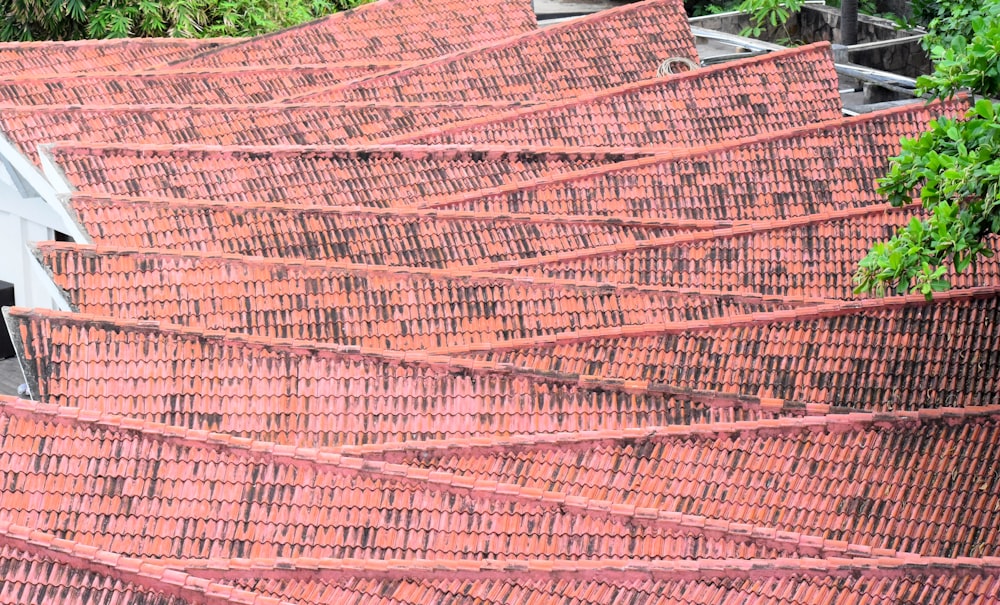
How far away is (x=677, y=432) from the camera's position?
41.7 ft

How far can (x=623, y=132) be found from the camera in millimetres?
21375

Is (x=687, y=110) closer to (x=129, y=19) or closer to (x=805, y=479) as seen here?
(x=805, y=479)

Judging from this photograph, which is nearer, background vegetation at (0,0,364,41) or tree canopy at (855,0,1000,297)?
tree canopy at (855,0,1000,297)

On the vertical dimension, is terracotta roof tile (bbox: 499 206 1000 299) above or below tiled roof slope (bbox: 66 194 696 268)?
below

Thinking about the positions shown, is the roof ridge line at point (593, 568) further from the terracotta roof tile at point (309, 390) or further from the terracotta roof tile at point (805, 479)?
the terracotta roof tile at point (309, 390)

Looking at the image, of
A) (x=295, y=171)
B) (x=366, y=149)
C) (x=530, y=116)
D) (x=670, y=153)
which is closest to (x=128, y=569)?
(x=295, y=171)

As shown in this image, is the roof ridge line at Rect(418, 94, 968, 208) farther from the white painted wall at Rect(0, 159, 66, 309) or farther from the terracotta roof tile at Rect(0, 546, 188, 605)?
the terracotta roof tile at Rect(0, 546, 188, 605)

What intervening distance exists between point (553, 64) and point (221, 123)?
6566 mm

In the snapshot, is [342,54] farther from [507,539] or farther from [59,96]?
[507,539]

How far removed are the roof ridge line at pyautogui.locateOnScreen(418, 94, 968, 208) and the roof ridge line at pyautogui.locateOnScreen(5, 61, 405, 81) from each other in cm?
396

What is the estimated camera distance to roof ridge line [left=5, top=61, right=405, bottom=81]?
20.6m

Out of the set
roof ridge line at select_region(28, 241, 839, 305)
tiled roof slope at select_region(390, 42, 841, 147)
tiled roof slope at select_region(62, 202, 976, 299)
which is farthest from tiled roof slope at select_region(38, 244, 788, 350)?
tiled roof slope at select_region(390, 42, 841, 147)

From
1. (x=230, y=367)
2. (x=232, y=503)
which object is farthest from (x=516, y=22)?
(x=232, y=503)

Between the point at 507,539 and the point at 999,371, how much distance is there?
22.9ft
